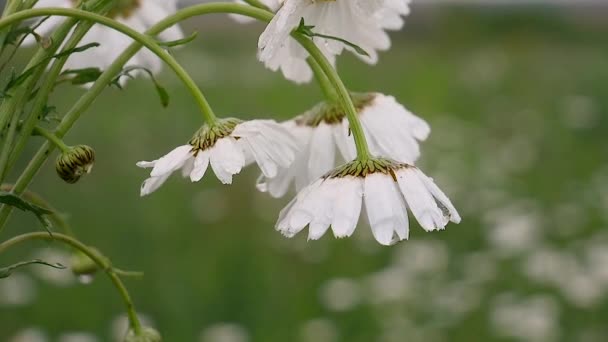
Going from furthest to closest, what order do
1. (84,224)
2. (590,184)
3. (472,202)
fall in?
(590,184)
(472,202)
(84,224)

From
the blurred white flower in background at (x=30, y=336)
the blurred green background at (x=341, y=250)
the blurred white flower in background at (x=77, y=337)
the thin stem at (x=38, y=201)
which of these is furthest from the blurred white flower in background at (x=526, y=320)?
the thin stem at (x=38, y=201)

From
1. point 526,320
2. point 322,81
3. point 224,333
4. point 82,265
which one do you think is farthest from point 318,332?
point 322,81

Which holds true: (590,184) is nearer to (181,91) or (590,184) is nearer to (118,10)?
(181,91)

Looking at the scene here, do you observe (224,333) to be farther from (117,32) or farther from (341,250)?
(117,32)

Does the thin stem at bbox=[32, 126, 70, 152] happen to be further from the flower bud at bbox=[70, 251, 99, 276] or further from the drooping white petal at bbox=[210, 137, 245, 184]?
the flower bud at bbox=[70, 251, 99, 276]

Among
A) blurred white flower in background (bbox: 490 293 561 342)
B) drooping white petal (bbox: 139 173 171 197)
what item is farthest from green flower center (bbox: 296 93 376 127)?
blurred white flower in background (bbox: 490 293 561 342)

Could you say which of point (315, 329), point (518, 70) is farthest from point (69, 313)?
point (518, 70)
